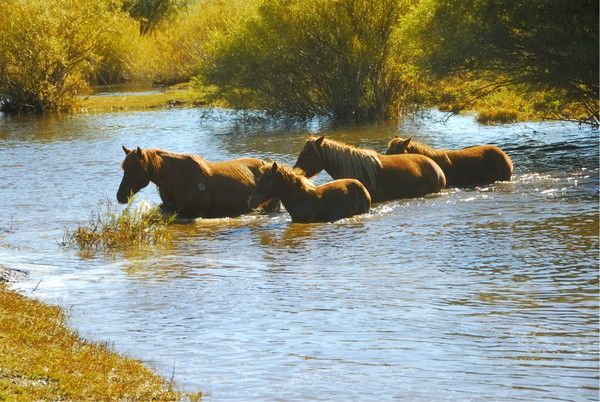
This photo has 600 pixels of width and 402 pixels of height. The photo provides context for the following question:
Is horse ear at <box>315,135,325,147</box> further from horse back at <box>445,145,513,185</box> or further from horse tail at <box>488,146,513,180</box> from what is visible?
horse tail at <box>488,146,513,180</box>

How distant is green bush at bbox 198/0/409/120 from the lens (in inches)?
1309

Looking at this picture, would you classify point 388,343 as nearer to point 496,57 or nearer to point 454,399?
point 454,399

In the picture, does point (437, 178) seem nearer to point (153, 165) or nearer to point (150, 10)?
point (153, 165)

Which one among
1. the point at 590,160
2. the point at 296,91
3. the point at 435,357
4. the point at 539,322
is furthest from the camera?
the point at 296,91

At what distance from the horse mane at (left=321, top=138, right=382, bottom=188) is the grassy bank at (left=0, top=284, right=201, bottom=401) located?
9.25 m

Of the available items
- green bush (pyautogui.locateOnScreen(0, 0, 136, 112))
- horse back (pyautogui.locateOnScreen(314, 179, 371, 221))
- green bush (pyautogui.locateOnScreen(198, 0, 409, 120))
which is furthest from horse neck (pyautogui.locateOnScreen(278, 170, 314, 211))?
green bush (pyautogui.locateOnScreen(0, 0, 136, 112))

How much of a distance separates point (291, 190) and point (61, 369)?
8.99m

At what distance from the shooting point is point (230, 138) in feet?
101

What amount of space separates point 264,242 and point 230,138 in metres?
16.0

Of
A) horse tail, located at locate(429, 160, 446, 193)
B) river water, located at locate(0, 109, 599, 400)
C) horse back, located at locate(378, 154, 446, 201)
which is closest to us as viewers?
river water, located at locate(0, 109, 599, 400)

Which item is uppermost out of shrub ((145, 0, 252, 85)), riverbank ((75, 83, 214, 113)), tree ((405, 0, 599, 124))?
tree ((405, 0, 599, 124))

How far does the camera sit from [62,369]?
25.9 ft

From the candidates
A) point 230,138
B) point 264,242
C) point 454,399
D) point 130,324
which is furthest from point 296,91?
point 454,399

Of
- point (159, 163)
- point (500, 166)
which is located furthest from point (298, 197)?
point (500, 166)
